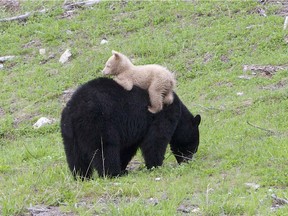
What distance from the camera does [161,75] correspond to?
9758 millimetres

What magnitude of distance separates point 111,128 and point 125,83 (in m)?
0.77

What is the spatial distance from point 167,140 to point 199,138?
117cm

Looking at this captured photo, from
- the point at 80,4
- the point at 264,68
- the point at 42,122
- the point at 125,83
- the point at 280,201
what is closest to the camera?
the point at 280,201

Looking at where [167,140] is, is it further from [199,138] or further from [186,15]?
[186,15]

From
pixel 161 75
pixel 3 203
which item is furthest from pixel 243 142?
pixel 3 203

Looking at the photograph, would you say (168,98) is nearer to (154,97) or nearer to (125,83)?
(154,97)

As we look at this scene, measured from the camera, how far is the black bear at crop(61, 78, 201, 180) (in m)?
9.02

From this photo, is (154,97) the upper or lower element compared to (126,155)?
upper

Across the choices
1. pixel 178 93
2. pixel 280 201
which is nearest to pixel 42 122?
pixel 178 93

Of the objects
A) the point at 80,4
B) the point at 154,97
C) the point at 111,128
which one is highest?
the point at 154,97

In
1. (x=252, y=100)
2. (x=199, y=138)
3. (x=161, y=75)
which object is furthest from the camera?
(x=252, y=100)

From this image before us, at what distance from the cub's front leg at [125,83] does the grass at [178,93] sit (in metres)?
1.20

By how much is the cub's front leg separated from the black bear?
0.07 m

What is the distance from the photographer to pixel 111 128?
9.19 meters
